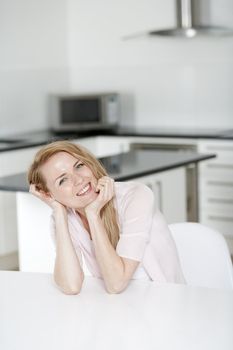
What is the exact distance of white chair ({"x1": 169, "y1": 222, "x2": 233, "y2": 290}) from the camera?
207 centimetres

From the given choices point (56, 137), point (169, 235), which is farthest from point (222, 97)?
point (169, 235)

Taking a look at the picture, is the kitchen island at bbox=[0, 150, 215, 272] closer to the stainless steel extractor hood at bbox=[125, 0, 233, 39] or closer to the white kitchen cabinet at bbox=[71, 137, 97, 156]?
the white kitchen cabinet at bbox=[71, 137, 97, 156]

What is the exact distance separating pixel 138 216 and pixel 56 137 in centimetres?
329

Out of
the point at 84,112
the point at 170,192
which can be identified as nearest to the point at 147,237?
the point at 170,192

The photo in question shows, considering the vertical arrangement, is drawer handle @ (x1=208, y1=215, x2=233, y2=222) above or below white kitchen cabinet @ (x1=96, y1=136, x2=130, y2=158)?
below

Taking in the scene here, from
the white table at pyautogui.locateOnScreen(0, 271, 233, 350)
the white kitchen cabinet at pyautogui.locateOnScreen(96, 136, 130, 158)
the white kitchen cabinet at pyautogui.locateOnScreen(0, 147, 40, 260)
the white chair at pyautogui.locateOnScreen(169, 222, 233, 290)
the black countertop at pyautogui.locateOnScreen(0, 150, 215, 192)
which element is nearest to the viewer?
the white table at pyautogui.locateOnScreen(0, 271, 233, 350)

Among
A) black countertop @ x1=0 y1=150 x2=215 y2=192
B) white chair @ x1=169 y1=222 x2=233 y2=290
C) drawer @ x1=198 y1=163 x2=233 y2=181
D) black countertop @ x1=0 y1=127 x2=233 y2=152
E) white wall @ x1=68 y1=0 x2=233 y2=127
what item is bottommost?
drawer @ x1=198 y1=163 x2=233 y2=181

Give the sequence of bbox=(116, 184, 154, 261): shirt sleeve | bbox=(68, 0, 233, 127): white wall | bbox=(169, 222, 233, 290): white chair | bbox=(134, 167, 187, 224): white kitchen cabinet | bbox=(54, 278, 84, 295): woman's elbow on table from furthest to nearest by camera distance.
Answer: bbox=(68, 0, 233, 127): white wall < bbox=(134, 167, 187, 224): white kitchen cabinet < bbox=(169, 222, 233, 290): white chair < bbox=(116, 184, 154, 261): shirt sleeve < bbox=(54, 278, 84, 295): woman's elbow on table

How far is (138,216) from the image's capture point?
72.9 inches

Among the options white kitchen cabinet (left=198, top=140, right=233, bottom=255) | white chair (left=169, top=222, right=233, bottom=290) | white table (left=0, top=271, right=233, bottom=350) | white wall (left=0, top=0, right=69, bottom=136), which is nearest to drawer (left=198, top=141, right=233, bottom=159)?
white kitchen cabinet (left=198, top=140, right=233, bottom=255)

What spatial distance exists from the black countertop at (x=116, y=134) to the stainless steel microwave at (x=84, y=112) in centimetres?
7

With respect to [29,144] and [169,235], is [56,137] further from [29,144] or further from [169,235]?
[169,235]

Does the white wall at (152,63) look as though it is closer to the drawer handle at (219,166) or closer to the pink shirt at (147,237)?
the drawer handle at (219,166)

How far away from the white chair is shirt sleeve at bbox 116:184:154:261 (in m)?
0.26
